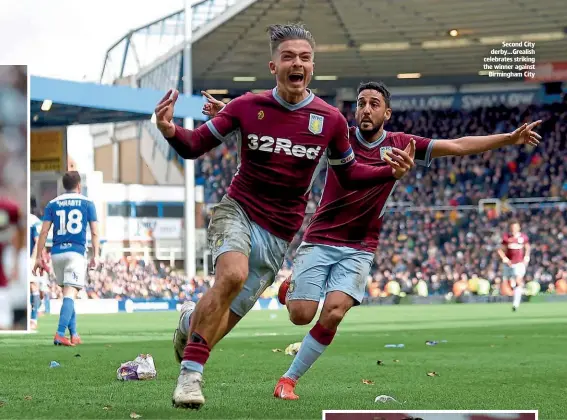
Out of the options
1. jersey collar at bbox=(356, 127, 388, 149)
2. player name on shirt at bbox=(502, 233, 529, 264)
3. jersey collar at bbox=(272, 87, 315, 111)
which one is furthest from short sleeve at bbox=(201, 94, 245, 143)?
player name on shirt at bbox=(502, 233, 529, 264)

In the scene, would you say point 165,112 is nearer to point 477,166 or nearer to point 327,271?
point 327,271

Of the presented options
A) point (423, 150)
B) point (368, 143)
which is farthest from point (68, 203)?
point (423, 150)

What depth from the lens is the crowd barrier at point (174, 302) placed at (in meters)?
32.4

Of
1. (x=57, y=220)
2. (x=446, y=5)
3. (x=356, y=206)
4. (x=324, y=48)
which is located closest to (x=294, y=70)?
(x=356, y=206)

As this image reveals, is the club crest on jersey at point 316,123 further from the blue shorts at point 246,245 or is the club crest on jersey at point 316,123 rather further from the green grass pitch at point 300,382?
Result: the green grass pitch at point 300,382

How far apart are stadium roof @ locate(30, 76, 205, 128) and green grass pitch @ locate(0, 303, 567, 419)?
18.1 m

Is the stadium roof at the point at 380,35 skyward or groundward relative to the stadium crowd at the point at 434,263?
skyward

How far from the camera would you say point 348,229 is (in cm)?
820

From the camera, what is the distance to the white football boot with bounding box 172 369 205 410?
Answer: 5.97 meters

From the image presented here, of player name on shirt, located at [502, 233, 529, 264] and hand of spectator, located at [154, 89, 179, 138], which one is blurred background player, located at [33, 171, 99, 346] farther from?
player name on shirt, located at [502, 233, 529, 264]

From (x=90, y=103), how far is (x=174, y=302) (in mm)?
7094

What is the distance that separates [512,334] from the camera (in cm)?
1581

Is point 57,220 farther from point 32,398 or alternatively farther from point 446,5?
point 446,5

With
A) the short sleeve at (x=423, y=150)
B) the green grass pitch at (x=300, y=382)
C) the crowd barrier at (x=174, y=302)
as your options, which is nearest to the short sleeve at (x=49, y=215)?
the green grass pitch at (x=300, y=382)
